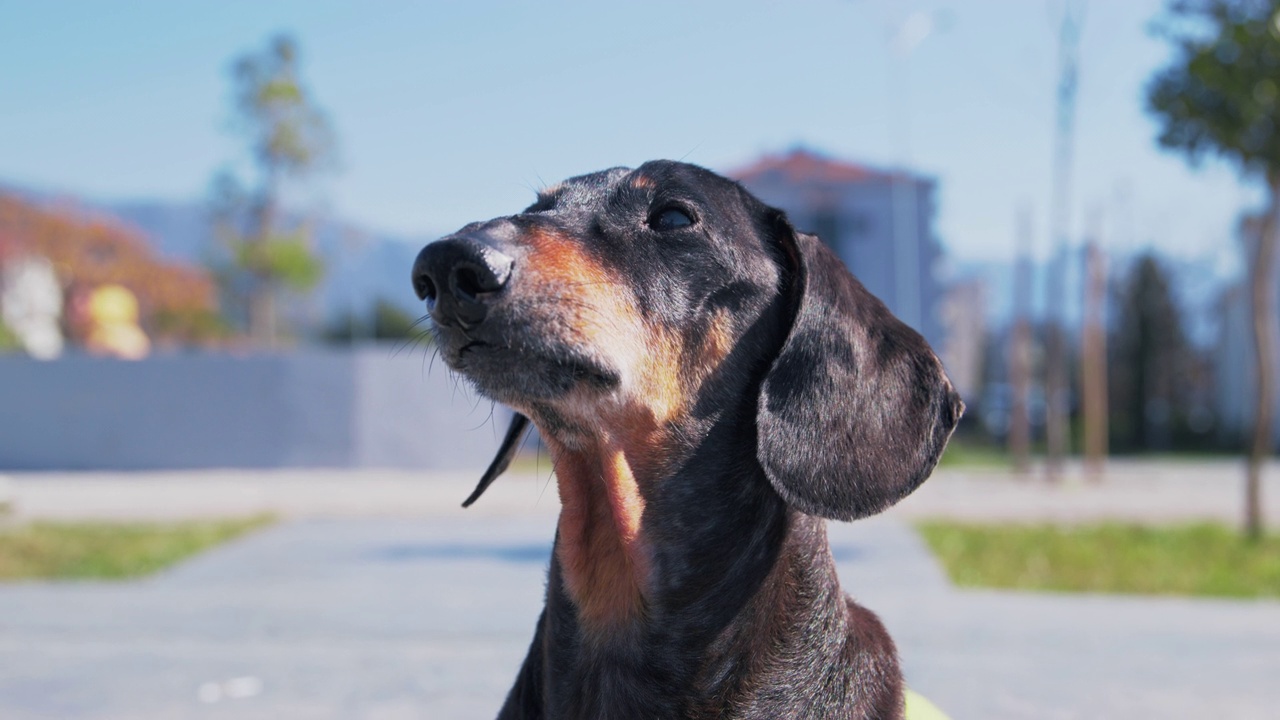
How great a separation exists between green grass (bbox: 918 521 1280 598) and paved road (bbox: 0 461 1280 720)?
21.0 inches

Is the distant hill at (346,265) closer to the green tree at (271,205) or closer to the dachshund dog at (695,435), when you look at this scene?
the green tree at (271,205)

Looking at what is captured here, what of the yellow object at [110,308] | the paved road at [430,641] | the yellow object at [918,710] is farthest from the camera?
the yellow object at [110,308]

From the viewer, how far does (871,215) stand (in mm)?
26438

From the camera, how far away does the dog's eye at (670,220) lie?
2.36m

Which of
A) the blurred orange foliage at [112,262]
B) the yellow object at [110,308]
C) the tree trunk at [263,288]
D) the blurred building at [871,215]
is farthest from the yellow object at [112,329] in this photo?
the blurred orange foliage at [112,262]

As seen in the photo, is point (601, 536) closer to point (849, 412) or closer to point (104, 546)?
point (849, 412)

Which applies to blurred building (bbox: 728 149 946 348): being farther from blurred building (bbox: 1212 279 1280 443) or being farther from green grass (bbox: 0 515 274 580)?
green grass (bbox: 0 515 274 580)

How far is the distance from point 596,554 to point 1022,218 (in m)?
16.4

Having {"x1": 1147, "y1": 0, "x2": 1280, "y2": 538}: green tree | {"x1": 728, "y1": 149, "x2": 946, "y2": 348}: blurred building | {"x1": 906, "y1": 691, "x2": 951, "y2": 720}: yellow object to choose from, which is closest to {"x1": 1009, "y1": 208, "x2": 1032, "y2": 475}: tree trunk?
{"x1": 728, "y1": 149, "x2": 946, "y2": 348}: blurred building

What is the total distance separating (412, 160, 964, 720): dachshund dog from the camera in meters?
2.19

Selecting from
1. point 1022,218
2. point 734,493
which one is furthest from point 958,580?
point 1022,218

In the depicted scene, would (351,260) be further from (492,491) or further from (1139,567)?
(1139,567)

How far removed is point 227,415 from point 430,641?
1390cm

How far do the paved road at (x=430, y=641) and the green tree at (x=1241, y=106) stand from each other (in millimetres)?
3522
